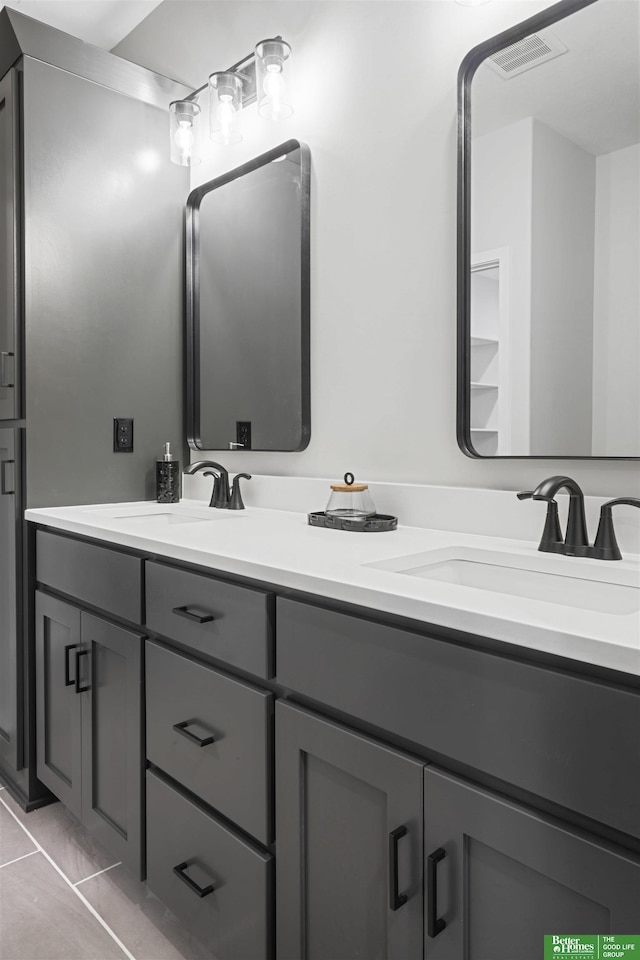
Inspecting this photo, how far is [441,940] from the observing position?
818mm

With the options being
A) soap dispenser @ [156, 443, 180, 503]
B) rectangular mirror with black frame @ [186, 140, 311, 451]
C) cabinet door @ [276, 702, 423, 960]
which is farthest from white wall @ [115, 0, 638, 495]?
cabinet door @ [276, 702, 423, 960]

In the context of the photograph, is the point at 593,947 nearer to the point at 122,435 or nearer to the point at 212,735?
the point at 212,735

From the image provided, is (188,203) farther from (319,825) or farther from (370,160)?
(319,825)

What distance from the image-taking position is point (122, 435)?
2117 mm

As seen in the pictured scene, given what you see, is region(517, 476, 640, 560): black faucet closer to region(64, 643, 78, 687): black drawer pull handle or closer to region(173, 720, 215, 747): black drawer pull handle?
region(173, 720, 215, 747): black drawer pull handle

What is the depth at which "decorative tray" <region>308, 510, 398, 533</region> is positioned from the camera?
147 cm

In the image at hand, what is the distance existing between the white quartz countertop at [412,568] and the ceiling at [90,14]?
1843 mm

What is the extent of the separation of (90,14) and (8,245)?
1.11m

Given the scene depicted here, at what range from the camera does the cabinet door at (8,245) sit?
1882mm

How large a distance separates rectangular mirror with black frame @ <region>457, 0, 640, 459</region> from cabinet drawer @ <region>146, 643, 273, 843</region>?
0.76 metres

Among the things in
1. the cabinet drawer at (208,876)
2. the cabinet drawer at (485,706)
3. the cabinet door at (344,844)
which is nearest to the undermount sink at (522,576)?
the cabinet drawer at (485,706)

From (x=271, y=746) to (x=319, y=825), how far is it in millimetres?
143

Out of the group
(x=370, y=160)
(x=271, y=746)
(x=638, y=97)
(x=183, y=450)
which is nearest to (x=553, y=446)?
(x=638, y=97)

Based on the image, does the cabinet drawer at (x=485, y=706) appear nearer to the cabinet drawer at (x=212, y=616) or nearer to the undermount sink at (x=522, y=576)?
the cabinet drawer at (x=212, y=616)
